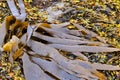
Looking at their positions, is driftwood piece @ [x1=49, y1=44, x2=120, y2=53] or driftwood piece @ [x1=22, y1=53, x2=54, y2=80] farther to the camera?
driftwood piece @ [x1=49, y1=44, x2=120, y2=53]

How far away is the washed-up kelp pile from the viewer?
220 cm

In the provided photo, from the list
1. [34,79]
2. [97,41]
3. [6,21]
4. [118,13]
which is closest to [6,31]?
[6,21]

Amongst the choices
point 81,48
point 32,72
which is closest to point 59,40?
point 81,48

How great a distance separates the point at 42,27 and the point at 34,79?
1.60 feet

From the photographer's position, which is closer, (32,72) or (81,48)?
(32,72)

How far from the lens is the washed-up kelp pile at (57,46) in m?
2.20

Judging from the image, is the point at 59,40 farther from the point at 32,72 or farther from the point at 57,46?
the point at 32,72

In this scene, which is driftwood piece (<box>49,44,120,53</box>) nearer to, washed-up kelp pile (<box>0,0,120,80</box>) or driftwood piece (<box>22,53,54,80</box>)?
washed-up kelp pile (<box>0,0,120,80</box>)

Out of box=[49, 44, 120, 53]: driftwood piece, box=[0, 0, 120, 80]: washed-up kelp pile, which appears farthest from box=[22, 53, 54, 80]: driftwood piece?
box=[49, 44, 120, 53]: driftwood piece

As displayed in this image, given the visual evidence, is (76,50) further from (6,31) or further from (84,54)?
(6,31)

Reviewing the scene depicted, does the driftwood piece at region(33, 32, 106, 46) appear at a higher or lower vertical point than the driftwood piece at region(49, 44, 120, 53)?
higher

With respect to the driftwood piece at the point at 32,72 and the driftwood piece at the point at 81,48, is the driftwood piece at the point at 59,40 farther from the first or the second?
the driftwood piece at the point at 32,72

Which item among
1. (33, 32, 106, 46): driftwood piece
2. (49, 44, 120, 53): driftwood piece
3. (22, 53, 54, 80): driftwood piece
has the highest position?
(33, 32, 106, 46): driftwood piece

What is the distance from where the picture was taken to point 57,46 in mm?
2387
